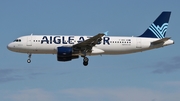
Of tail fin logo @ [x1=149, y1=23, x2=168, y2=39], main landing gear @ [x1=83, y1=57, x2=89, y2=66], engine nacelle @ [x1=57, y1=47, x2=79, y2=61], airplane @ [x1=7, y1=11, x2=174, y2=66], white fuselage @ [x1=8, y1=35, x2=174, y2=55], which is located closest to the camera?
engine nacelle @ [x1=57, y1=47, x2=79, y2=61]

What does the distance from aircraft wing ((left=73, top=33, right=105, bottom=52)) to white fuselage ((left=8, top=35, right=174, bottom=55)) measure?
37.1 inches

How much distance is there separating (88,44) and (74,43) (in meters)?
2.41

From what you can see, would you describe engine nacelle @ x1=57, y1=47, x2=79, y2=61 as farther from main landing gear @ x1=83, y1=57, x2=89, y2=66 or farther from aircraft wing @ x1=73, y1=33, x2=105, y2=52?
main landing gear @ x1=83, y1=57, x2=89, y2=66

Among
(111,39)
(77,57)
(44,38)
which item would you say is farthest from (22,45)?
(111,39)

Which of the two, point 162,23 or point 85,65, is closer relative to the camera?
point 85,65

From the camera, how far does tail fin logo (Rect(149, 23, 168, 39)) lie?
298 feet

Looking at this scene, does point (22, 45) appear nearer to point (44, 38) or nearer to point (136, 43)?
point (44, 38)

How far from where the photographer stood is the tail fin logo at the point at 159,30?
90.7 metres

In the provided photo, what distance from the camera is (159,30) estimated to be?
300ft

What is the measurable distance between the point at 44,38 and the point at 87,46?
6.77m

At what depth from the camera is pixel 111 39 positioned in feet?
280

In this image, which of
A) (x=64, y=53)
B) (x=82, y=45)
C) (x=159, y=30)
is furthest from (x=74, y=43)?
(x=159, y=30)

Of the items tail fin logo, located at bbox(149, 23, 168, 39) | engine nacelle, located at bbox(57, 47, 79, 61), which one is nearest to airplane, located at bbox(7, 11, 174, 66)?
engine nacelle, located at bbox(57, 47, 79, 61)

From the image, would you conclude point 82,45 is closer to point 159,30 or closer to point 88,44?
point 88,44
